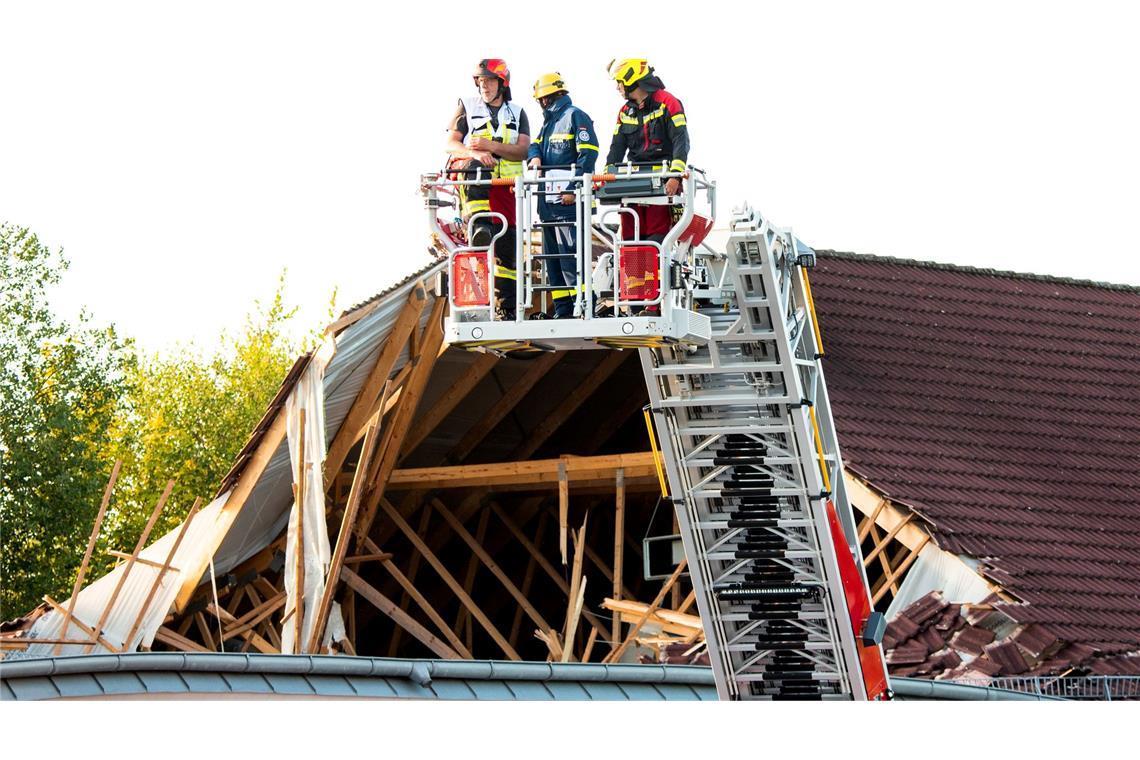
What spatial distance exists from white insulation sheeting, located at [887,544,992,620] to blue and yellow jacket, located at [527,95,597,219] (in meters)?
8.29

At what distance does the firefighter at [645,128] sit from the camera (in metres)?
13.1

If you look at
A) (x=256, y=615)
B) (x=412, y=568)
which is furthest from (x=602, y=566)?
(x=256, y=615)

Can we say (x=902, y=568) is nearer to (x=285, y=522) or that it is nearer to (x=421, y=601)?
(x=421, y=601)

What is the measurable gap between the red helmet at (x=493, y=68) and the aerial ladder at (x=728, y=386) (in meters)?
0.97

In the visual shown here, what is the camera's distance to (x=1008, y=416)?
23969mm

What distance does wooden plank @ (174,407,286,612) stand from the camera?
880 inches

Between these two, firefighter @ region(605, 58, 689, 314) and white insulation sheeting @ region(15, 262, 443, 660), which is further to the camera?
white insulation sheeting @ region(15, 262, 443, 660)

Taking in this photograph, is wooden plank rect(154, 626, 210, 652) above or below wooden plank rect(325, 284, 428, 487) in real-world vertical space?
below

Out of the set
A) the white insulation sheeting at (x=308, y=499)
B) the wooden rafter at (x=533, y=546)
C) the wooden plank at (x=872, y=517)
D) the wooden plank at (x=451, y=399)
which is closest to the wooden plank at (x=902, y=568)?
the wooden plank at (x=872, y=517)

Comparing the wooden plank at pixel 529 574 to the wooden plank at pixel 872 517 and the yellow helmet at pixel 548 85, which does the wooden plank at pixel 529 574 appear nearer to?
the wooden plank at pixel 872 517

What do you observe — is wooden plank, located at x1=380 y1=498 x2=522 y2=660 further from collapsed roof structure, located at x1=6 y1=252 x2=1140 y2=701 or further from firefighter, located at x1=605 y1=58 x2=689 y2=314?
firefighter, located at x1=605 y1=58 x2=689 y2=314

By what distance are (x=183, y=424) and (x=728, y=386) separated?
38.9 metres

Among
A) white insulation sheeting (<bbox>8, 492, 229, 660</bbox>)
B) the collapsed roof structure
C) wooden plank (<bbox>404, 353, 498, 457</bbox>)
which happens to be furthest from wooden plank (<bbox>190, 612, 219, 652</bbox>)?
wooden plank (<bbox>404, 353, 498, 457</bbox>)

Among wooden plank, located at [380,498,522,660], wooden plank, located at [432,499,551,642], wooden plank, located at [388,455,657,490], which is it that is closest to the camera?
wooden plank, located at [388,455,657,490]
